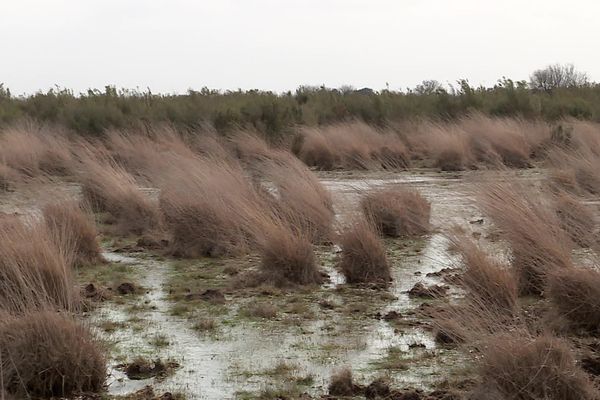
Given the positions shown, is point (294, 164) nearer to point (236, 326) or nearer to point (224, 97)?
point (236, 326)

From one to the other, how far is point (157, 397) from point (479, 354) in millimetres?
1986

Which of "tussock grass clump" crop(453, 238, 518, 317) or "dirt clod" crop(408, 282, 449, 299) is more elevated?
"tussock grass clump" crop(453, 238, 518, 317)

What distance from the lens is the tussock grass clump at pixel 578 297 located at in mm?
5980

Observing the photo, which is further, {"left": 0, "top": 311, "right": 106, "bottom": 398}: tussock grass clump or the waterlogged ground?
the waterlogged ground

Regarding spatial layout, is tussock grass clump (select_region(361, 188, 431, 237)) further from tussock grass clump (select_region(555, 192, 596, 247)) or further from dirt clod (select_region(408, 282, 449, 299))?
dirt clod (select_region(408, 282, 449, 299))

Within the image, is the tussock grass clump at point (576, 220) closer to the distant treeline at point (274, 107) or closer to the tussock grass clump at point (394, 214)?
the tussock grass clump at point (394, 214)

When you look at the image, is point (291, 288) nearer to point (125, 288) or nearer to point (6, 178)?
point (125, 288)

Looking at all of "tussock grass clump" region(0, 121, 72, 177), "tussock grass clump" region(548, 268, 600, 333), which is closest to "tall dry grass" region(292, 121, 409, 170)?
"tussock grass clump" region(0, 121, 72, 177)

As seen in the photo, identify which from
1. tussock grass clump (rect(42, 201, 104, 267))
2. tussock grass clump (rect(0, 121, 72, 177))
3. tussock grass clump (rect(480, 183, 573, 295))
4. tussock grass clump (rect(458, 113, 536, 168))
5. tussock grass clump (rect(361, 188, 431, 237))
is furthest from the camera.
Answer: tussock grass clump (rect(458, 113, 536, 168))

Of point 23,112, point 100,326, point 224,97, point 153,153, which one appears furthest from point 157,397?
point 224,97

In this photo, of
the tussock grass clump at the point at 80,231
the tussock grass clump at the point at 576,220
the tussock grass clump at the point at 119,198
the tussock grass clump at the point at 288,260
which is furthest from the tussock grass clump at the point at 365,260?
the tussock grass clump at the point at 119,198

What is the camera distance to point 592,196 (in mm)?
11234

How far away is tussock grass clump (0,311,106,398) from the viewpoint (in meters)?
4.91

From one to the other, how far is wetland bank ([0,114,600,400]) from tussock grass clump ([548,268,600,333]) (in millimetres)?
12
